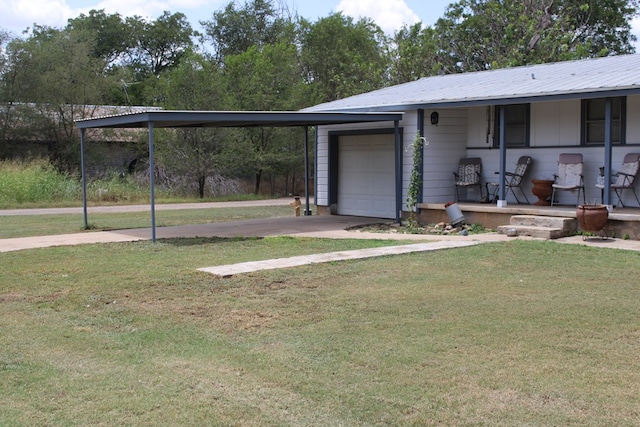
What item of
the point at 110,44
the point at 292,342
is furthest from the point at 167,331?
the point at 110,44

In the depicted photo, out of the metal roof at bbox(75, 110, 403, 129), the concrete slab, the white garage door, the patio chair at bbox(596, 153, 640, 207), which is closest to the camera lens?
the concrete slab

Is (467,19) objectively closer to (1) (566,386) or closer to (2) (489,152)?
(2) (489,152)

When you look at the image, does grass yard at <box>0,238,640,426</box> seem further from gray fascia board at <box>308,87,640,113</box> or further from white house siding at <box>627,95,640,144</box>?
white house siding at <box>627,95,640,144</box>

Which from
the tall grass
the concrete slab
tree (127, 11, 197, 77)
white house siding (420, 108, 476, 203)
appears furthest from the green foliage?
tree (127, 11, 197, 77)

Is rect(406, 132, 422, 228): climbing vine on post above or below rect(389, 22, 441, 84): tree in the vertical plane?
below

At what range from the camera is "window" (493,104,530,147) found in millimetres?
14586

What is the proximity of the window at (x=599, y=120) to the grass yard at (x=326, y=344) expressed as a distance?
4.24 meters

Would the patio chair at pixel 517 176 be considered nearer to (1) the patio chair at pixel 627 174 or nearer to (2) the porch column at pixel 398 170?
(1) the patio chair at pixel 627 174

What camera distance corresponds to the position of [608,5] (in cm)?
3506

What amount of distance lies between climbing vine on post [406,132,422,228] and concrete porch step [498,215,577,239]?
210cm

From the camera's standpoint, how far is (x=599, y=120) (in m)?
13.4

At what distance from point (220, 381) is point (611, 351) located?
9.66ft

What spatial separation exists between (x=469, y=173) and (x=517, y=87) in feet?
7.18

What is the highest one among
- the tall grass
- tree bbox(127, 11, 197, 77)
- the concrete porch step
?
tree bbox(127, 11, 197, 77)
